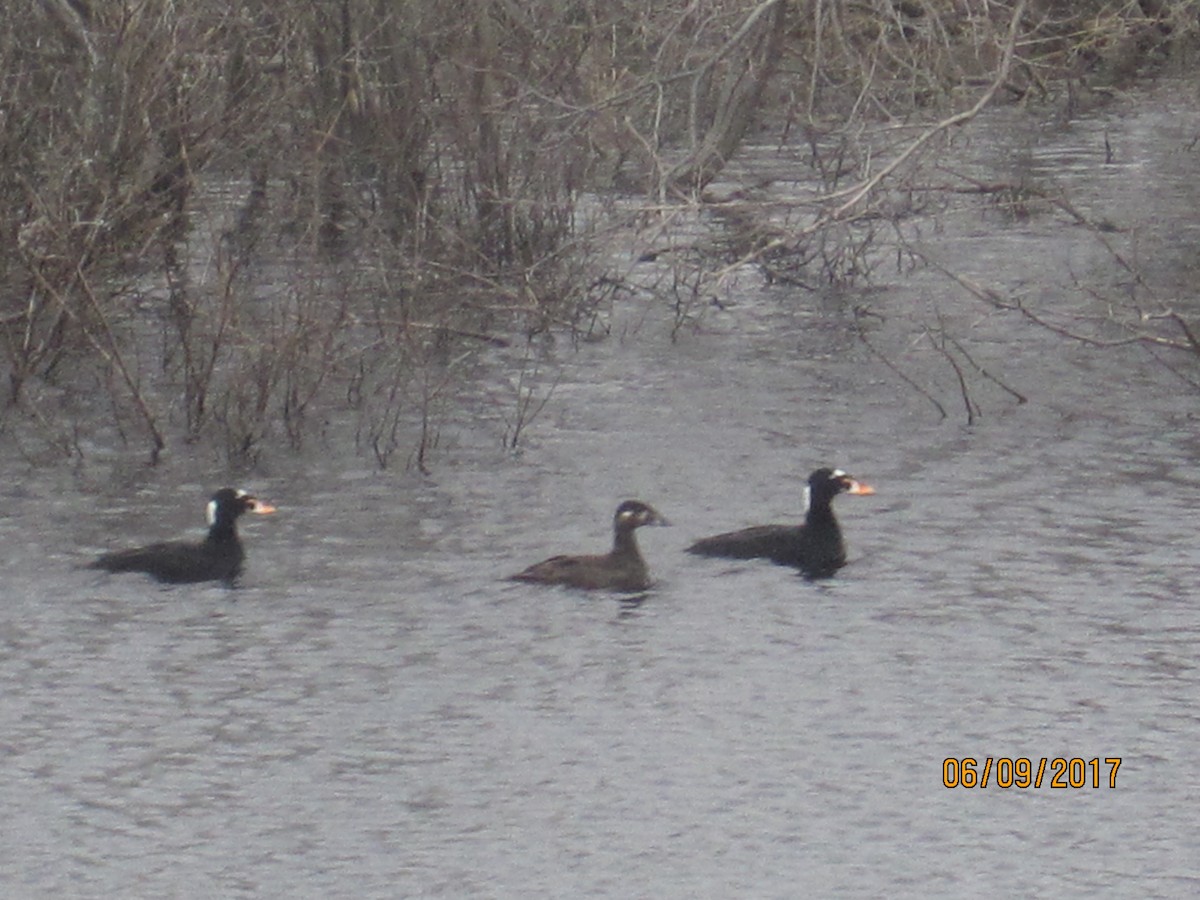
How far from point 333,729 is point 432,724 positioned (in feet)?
1.45

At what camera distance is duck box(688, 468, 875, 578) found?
1379cm

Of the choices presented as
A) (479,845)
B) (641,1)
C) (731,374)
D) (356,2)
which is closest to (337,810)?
(479,845)

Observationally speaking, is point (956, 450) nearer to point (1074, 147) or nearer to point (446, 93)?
point (446, 93)

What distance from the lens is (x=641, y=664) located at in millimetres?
11938

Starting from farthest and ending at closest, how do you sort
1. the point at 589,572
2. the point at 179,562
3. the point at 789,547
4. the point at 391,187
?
1. the point at 391,187
2. the point at 789,547
3. the point at 179,562
4. the point at 589,572

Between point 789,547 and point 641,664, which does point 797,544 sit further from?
point 641,664

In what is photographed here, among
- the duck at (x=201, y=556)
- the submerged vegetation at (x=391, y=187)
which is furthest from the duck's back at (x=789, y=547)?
the duck at (x=201, y=556)

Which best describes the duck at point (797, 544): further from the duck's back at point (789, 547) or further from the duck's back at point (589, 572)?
the duck's back at point (589, 572)

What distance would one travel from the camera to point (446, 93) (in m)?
22.7

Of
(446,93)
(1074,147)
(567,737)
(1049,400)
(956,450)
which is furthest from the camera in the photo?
(1074,147)

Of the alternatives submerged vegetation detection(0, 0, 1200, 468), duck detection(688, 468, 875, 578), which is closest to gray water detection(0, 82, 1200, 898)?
duck detection(688, 468, 875, 578)
